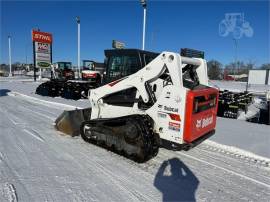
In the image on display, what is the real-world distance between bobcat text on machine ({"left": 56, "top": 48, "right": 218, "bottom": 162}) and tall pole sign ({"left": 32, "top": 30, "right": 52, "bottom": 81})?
22.6m

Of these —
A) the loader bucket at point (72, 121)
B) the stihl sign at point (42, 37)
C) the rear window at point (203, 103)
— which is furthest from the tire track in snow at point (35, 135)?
the stihl sign at point (42, 37)

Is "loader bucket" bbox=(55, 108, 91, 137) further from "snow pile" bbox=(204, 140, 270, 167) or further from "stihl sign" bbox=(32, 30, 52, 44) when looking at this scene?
"stihl sign" bbox=(32, 30, 52, 44)

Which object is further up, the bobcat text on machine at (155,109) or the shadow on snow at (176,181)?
the bobcat text on machine at (155,109)

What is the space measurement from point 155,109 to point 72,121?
266 centimetres

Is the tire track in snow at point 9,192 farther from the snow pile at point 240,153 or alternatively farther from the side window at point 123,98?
the snow pile at point 240,153

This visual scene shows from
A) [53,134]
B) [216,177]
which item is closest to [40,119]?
[53,134]

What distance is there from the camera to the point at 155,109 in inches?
193

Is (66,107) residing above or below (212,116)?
below

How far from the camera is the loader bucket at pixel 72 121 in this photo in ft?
21.3

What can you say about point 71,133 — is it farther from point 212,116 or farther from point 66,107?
point 66,107

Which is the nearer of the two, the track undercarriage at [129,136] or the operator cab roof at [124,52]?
the track undercarriage at [129,136]

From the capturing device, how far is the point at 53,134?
662 centimetres

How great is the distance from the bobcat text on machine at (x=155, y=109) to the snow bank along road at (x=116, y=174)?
38 cm

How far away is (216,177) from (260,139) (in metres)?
3.13
